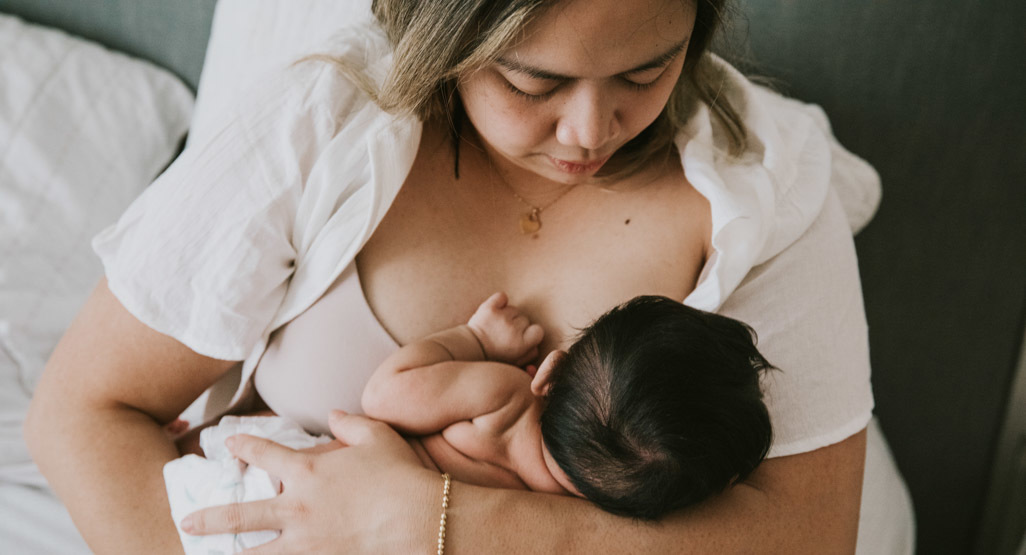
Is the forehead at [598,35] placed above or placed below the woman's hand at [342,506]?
above

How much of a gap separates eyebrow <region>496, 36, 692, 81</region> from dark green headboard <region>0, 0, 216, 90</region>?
1.08 meters

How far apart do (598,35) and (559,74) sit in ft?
0.19

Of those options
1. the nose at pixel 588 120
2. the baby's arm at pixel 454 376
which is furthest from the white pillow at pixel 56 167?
the nose at pixel 588 120

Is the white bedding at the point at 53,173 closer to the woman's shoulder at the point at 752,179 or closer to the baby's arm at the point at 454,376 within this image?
the baby's arm at the point at 454,376

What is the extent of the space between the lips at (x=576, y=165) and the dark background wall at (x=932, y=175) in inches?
19.0

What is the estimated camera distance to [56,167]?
55.2 inches

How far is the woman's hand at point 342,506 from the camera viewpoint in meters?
0.86

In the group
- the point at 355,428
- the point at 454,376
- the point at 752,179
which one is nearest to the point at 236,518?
the point at 355,428

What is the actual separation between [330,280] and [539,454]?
Result: 33 centimetres

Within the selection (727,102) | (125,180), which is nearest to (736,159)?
(727,102)

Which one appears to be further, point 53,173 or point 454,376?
point 53,173

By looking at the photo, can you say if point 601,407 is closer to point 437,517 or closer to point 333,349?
point 437,517

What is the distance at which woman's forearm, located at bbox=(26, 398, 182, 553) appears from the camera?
95 centimetres

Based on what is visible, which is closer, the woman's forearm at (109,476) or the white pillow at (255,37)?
the woman's forearm at (109,476)
